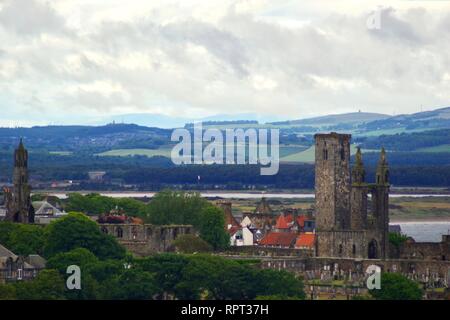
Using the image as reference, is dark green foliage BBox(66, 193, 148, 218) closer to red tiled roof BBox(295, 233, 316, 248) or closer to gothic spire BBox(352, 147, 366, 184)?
red tiled roof BBox(295, 233, 316, 248)

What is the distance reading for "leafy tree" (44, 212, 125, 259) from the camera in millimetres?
111875

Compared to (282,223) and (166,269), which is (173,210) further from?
(166,269)

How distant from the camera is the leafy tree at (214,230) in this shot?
420ft

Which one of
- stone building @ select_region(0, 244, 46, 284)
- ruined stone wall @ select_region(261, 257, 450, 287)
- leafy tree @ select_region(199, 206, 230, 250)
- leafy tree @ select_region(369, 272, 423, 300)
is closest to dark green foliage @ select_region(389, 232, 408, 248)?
ruined stone wall @ select_region(261, 257, 450, 287)

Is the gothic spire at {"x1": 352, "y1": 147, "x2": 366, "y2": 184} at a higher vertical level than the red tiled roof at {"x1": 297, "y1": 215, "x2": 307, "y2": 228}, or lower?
higher

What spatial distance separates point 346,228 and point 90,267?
22.7 metres

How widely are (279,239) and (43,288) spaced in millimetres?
42603

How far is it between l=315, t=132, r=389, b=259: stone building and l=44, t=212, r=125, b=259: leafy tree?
12.8 m

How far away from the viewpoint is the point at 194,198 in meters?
140

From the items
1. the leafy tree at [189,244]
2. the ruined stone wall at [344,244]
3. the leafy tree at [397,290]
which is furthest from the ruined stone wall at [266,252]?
the leafy tree at [397,290]

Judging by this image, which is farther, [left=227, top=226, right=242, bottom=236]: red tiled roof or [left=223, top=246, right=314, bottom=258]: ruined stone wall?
[left=227, top=226, right=242, bottom=236]: red tiled roof

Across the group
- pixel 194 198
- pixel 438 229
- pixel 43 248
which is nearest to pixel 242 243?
pixel 194 198

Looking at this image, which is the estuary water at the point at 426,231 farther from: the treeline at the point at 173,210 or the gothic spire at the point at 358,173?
the gothic spire at the point at 358,173
